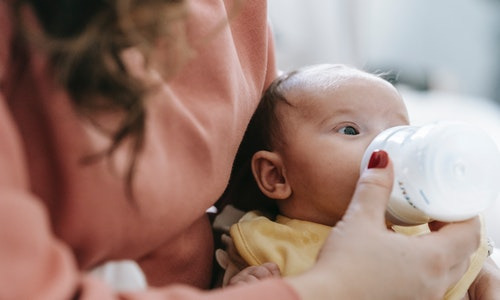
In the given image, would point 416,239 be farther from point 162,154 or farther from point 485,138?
point 162,154

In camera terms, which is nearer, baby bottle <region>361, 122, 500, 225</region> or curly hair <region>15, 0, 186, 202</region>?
curly hair <region>15, 0, 186, 202</region>

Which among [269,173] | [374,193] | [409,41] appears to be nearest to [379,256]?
[374,193]

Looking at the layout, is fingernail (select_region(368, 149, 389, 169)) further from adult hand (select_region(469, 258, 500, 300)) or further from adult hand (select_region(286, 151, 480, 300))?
adult hand (select_region(469, 258, 500, 300))

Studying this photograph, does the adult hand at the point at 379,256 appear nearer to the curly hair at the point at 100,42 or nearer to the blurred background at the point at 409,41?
the curly hair at the point at 100,42

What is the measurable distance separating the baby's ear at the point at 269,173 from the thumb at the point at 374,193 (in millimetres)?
218

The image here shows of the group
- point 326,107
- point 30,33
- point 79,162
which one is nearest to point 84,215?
point 79,162

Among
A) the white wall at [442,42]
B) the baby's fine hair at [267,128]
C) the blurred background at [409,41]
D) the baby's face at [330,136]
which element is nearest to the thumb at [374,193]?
the baby's face at [330,136]

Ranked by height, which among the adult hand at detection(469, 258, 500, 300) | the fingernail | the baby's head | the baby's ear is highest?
the fingernail

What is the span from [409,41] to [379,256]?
2.47 meters

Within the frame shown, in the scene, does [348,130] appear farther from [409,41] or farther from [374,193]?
[409,41]

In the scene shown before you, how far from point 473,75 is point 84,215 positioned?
8.82ft

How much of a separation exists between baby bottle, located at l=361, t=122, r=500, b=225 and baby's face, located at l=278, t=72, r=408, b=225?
125 mm

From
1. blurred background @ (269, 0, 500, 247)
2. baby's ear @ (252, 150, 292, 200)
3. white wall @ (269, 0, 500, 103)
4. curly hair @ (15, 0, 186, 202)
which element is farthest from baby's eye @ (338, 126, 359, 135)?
white wall @ (269, 0, 500, 103)

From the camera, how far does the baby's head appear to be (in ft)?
3.00
